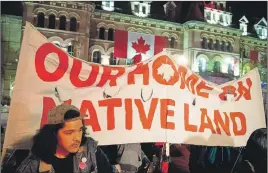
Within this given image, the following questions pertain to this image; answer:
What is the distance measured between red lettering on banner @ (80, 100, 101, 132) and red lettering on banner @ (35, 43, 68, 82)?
0.47 metres

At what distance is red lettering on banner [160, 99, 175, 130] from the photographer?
4156mm

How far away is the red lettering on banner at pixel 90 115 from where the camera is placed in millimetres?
3689

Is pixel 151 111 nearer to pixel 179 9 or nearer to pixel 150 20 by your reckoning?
pixel 150 20

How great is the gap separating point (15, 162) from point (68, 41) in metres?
20.1

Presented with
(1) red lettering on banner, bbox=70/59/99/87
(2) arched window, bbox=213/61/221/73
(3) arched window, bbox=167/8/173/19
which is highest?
(3) arched window, bbox=167/8/173/19

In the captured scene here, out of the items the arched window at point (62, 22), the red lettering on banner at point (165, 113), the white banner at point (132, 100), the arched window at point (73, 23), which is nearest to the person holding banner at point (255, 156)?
the white banner at point (132, 100)

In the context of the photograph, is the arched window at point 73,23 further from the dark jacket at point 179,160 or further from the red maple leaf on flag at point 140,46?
the dark jacket at point 179,160

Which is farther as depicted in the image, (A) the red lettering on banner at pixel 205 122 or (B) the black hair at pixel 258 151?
(B) the black hair at pixel 258 151

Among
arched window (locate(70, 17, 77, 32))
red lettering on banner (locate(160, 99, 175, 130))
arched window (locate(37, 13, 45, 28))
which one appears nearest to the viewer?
red lettering on banner (locate(160, 99, 175, 130))

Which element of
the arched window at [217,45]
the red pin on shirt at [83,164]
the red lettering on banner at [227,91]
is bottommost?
the red pin on shirt at [83,164]

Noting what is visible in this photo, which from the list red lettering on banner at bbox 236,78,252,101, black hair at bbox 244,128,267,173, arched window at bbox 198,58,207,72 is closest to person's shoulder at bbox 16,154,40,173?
red lettering on banner at bbox 236,78,252,101

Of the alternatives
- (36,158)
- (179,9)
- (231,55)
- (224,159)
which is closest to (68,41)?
(179,9)

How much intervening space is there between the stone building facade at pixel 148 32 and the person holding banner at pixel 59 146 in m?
21.0

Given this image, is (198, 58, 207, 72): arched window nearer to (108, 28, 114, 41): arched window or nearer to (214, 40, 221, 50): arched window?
(214, 40, 221, 50): arched window
